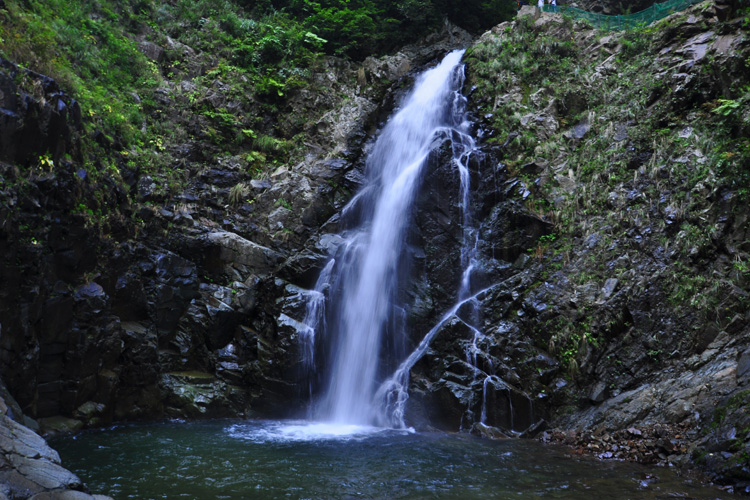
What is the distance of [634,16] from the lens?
18.7 meters

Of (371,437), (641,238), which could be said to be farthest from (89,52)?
(641,238)

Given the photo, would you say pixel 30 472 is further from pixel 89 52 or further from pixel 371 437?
pixel 89 52

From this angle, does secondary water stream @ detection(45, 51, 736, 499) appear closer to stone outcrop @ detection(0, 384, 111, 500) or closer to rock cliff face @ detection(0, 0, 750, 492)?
rock cliff face @ detection(0, 0, 750, 492)

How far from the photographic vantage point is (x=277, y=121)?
61.9 feet

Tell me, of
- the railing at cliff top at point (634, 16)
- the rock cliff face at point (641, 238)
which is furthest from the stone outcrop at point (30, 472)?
the railing at cliff top at point (634, 16)

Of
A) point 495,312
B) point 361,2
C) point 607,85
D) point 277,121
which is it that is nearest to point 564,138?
point 607,85

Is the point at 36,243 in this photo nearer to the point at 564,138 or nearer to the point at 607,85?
the point at 564,138

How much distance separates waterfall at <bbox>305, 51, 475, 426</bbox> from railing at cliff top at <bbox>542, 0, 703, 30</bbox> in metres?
6.73

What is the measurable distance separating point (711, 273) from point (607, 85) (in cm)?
845

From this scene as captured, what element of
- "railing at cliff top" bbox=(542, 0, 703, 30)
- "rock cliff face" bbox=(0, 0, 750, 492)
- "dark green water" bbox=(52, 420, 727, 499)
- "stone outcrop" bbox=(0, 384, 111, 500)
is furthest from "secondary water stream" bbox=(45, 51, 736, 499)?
"railing at cliff top" bbox=(542, 0, 703, 30)

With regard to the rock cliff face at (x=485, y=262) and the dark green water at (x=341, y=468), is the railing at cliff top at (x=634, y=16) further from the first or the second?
the dark green water at (x=341, y=468)

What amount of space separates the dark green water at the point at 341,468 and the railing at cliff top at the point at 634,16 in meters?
16.1

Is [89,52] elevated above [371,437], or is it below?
above

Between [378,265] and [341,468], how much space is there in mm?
6901
